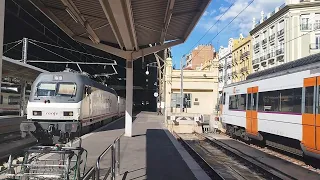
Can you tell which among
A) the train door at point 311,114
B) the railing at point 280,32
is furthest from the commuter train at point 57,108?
the railing at point 280,32

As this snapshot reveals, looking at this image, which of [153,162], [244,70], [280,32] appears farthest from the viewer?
[244,70]

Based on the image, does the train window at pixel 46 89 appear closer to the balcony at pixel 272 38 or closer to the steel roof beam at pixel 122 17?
the steel roof beam at pixel 122 17

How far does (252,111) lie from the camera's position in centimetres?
1794

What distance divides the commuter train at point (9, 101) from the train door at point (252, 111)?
1715 cm

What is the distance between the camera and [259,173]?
12117 mm

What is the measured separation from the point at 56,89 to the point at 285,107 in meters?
9.80

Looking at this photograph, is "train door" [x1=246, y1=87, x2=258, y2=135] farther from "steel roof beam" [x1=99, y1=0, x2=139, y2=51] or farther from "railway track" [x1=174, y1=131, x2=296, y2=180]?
"steel roof beam" [x1=99, y1=0, x2=139, y2=51]

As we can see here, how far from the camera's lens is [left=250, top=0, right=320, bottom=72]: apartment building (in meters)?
56.7

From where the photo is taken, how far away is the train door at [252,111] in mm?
17469

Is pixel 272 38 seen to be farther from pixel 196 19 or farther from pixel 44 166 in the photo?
pixel 44 166

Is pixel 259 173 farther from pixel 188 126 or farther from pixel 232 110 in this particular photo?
pixel 188 126

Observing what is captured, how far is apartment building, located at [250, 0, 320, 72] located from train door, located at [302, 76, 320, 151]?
145ft

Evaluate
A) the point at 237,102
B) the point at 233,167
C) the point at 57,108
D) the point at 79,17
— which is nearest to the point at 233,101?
the point at 237,102

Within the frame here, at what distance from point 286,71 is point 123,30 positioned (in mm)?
6252
